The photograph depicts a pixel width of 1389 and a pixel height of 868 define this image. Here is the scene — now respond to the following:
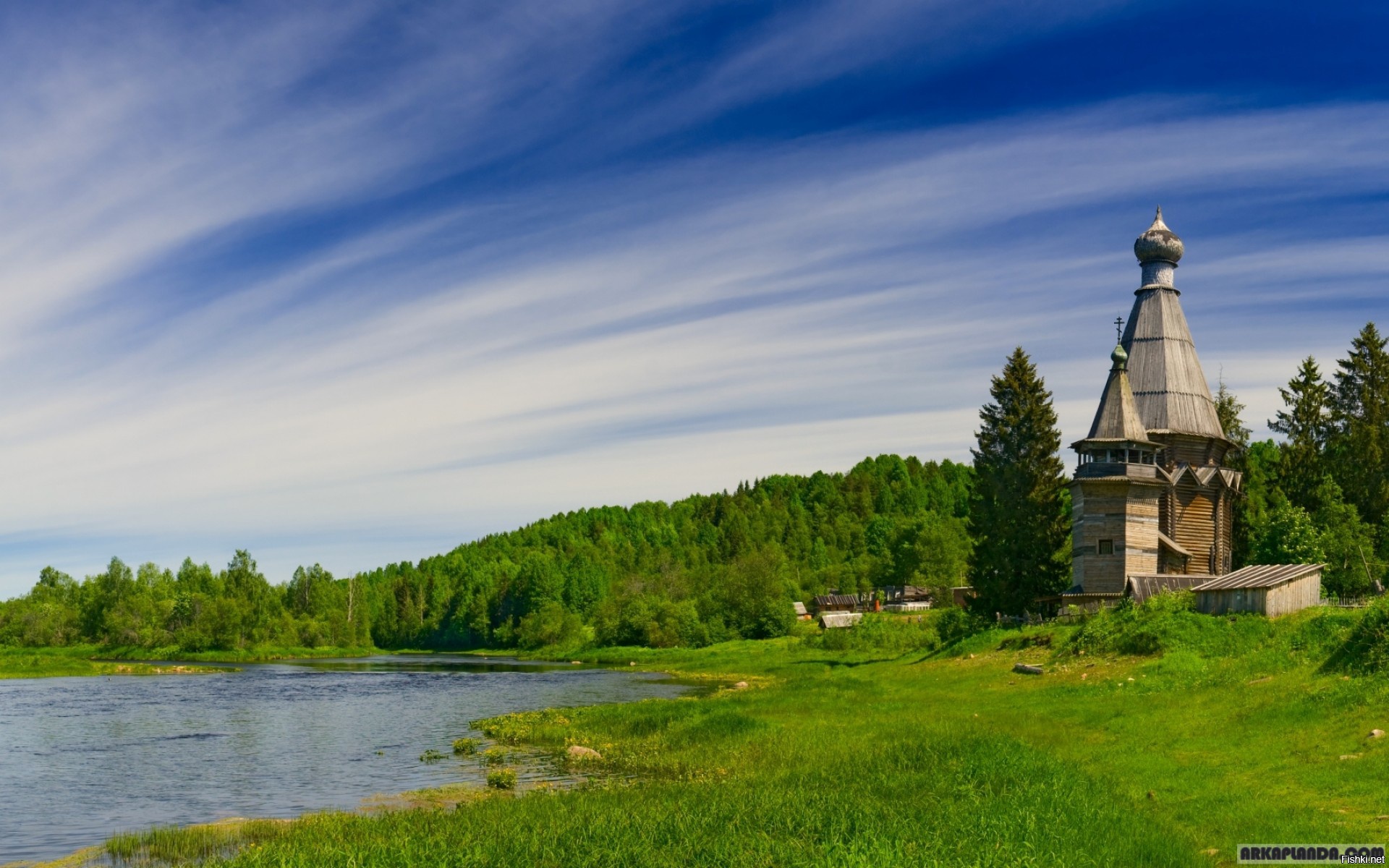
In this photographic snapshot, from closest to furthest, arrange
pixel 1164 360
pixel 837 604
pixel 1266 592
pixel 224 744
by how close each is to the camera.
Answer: pixel 1266 592
pixel 224 744
pixel 1164 360
pixel 837 604

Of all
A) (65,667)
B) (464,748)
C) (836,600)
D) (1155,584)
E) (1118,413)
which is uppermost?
(1118,413)

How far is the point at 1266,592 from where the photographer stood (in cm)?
4178

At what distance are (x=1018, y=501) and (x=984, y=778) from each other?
46831 mm

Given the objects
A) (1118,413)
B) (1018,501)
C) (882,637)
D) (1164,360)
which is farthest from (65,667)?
(1164,360)

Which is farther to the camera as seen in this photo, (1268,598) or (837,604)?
(837,604)

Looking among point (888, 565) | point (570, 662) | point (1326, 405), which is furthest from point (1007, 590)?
point (888, 565)

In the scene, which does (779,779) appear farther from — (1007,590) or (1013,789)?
(1007,590)

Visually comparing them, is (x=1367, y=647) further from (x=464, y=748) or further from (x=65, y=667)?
(x=65, y=667)

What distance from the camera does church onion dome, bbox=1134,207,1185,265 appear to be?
70.4 meters

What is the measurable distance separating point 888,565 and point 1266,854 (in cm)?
16212

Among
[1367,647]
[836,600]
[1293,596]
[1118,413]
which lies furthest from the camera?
[836,600]

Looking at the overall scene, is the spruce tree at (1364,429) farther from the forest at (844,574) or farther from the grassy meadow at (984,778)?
the grassy meadow at (984,778)

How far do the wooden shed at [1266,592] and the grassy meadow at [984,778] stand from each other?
1.31 m

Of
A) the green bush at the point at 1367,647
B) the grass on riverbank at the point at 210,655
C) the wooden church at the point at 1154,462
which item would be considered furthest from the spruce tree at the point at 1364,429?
the grass on riverbank at the point at 210,655
